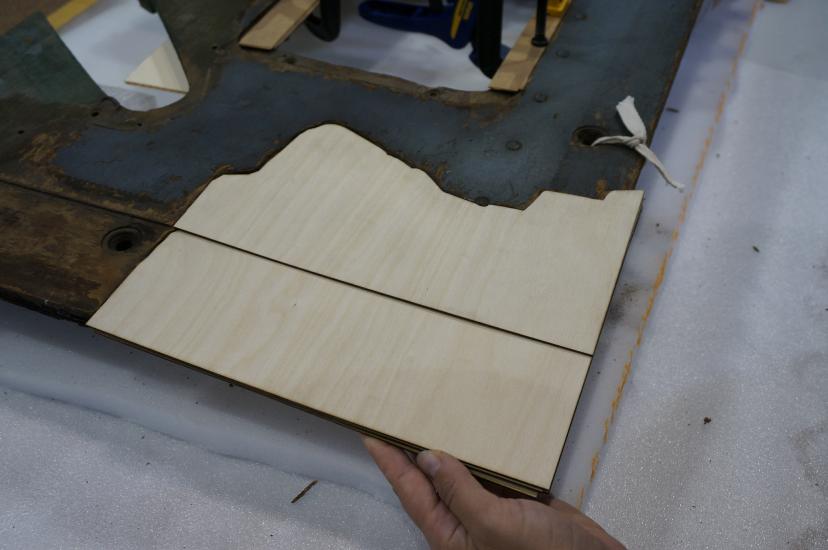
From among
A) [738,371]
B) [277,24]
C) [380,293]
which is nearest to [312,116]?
[277,24]

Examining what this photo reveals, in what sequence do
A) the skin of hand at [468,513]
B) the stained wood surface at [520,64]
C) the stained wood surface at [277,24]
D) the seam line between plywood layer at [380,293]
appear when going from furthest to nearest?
the stained wood surface at [277,24] < the stained wood surface at [520,64] < the seam line between plywood layer at [380,293] < the skin of hand at [468,513]

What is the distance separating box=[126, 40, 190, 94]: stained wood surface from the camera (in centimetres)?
179

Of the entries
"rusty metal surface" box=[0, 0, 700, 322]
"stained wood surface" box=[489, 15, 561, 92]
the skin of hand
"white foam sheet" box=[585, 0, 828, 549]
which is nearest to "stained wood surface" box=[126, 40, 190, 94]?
"rusty metal surface" box=[0, 0, 700, 322]

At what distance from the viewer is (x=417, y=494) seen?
105 cm

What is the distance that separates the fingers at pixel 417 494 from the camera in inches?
40.6

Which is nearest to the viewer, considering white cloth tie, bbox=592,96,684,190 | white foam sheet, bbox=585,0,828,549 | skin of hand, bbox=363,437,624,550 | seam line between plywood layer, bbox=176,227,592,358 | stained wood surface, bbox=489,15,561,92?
skin of hand, bbox=363,437,624,550

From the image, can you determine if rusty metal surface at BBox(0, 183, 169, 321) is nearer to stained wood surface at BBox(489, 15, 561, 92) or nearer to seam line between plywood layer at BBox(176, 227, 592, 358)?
seam line between plywood layer at BBox(176, 227, 592, 358)

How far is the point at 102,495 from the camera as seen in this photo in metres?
1.26

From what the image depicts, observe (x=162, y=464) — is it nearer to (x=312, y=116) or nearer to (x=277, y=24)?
(x=312, y=116)

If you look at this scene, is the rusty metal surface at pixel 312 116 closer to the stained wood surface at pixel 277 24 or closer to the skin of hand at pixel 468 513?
the stained wood surface at pixel 277 24

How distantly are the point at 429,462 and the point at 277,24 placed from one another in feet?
3.93

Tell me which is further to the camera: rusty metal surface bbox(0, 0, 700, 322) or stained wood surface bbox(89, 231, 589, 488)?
rusty metal surface bbox(0, 0, 700, 322)

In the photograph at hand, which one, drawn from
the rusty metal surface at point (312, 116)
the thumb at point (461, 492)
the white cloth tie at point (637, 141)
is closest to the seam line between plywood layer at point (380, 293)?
the rusty metal surface at point (312, 116)

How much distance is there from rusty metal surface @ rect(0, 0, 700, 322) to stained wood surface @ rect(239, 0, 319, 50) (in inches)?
1.4
